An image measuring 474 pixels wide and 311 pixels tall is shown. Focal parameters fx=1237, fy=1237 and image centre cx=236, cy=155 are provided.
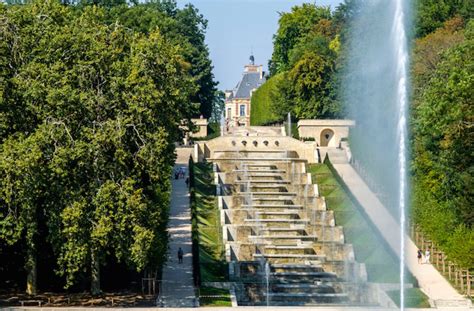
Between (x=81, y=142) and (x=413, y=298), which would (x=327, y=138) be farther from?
(x=81, y=142)

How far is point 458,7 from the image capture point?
85.4m

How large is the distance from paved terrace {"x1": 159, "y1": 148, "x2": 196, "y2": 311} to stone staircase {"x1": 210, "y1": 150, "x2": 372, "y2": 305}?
1.80 m

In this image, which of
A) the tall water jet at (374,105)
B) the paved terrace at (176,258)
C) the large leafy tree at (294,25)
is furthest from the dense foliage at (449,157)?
the large leafy tree at (294,25)

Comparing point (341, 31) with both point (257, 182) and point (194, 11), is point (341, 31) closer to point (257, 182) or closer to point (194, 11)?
point (194, 11)

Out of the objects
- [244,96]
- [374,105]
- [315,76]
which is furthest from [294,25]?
[374,105]

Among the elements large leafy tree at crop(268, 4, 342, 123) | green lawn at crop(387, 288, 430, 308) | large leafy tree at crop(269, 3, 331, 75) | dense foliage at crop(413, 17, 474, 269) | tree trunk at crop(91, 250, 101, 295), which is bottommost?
green lawn at crop(387, 288, 430, 308)

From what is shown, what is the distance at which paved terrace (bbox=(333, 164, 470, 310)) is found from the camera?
48594mm

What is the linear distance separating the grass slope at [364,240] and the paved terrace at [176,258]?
7.20 m

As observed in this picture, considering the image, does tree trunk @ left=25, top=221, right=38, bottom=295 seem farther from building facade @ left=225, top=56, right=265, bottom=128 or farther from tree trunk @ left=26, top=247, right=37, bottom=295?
building facade @ left=225, top=56, right=265, bottom=128

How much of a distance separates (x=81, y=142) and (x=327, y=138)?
38655 millimetres

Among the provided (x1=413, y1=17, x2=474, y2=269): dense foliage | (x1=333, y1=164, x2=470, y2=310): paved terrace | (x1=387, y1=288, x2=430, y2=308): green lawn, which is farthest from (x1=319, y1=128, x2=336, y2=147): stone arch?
(x1=387, y1=288, x2=430, y2=308): green lawn

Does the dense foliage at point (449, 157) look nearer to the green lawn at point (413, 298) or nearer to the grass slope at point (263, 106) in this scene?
the green lawn at point (413, 298)

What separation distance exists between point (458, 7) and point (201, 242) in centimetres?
3735

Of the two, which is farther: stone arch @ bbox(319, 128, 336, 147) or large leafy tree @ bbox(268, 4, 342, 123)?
large leafy tree @ bbox(268, 4, 342, 123)
